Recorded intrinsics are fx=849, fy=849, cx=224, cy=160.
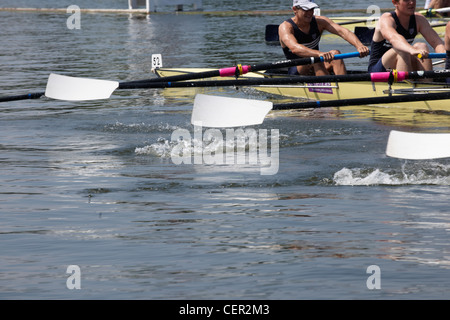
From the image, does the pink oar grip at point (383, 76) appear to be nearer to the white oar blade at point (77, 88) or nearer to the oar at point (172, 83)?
the oar at point (172, 83)

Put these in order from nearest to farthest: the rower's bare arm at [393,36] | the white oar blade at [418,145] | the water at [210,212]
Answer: the water at [210,212], the white oar blade at [418,145], the rower's bare arm at [393,36]

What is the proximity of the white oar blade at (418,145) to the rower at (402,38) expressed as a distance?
2718mm

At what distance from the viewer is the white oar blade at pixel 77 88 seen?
10.5m

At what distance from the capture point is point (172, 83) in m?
9.76

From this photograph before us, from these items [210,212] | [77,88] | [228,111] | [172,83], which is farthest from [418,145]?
[77,88]

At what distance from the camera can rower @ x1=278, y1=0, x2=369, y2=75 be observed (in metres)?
11.3

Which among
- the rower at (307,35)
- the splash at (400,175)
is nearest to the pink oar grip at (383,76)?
the splash at (400,175)

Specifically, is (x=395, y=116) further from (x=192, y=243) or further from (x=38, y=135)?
(x=192, y=243)

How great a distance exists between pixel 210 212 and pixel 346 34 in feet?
17.6

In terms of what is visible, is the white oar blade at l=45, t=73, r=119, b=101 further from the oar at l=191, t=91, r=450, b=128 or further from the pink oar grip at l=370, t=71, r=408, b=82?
the pink oar grip at l=370, t=71, r=408, b=82

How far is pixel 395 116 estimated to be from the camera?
429 inches
